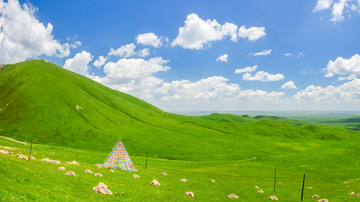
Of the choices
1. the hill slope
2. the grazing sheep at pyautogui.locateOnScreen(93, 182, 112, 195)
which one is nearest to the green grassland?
the hill slope

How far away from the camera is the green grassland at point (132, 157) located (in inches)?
1122

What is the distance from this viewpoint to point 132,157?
9175cm

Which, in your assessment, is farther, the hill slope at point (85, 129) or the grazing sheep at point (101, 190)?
the hill slope at point (85, 129)

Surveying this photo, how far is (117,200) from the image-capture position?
26.0 meters

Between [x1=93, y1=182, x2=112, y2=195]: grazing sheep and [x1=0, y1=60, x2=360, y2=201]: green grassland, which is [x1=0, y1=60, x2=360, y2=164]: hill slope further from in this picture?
[x1=93, y1=182, x2=112, y2=195]: grazing sheep

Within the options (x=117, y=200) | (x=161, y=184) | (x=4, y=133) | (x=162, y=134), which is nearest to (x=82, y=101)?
(x=4, y=133)

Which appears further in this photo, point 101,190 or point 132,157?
point 132,157

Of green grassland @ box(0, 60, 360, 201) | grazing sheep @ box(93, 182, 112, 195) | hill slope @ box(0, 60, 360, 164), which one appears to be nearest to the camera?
grazing sheep @ box(93, 182, 112, 195)

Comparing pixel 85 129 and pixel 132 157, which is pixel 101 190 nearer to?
pixel 132 157

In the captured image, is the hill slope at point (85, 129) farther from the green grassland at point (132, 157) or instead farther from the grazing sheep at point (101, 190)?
the grazing sheep at point (101, 190)

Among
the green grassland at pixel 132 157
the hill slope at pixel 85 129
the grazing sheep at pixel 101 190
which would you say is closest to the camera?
the grazing sheep at pixel 101 190

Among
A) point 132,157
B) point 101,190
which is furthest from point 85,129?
point 101,190

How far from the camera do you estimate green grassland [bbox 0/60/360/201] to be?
28498 mm

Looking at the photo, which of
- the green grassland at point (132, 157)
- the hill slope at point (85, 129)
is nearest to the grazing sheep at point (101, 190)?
the green grassland at point (132, 157)
